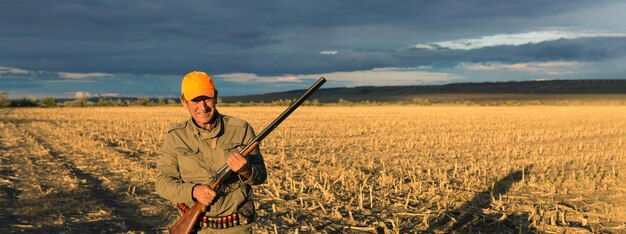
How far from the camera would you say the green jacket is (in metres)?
3.90

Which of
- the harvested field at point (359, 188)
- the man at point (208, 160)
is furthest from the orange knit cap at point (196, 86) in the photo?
the harvested field at point (359, 188)

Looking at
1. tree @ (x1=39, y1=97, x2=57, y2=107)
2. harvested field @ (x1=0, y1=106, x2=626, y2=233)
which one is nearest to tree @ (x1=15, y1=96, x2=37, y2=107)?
tree @ (x1=39, y1=97, x2=57, y2=107)

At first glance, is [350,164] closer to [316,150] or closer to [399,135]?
[316,150]

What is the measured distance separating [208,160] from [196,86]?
0.58 metres

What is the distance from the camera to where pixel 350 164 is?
13258 millimetres

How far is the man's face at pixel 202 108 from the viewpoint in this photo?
12.3ft

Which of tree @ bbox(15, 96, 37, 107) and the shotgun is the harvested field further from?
tree @ bbox(15, 96, 37, 107)

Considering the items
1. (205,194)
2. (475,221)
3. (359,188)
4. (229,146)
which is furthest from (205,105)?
(359,188)

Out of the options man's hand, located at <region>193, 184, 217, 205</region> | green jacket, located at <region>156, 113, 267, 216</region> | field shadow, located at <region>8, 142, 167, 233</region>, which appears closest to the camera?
man's hand, located at <region>193, 184, 217, 205</region>

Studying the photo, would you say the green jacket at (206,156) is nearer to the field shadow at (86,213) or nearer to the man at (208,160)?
the man at (208,160)

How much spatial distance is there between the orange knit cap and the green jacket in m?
0.24

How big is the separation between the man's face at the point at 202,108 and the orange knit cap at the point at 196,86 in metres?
0.04

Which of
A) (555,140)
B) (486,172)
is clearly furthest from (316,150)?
(555,140)

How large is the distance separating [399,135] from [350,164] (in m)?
8.61
